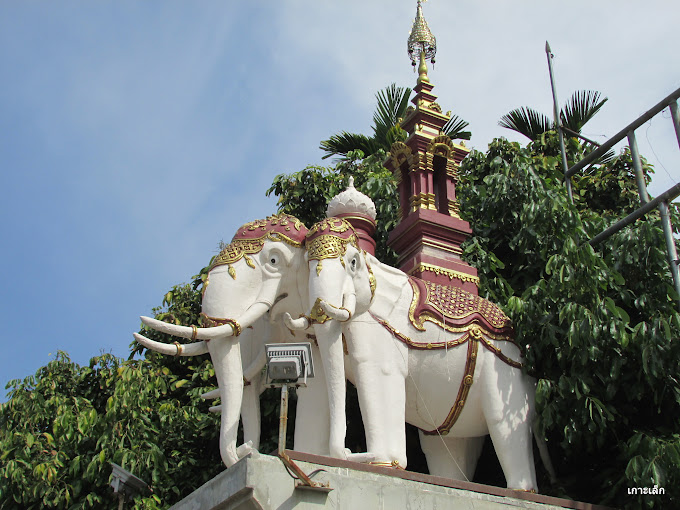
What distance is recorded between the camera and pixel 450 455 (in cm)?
806

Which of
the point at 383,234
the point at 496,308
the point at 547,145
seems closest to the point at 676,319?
the point at 496,308

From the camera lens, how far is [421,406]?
7758mm

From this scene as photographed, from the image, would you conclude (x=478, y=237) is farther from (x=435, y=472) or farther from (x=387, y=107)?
(x=387, y=107)

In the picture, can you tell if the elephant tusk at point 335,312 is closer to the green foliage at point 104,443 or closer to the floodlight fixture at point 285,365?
the floodlight fixture at point 285,365

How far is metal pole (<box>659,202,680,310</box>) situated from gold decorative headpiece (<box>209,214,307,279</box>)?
9.42 ft

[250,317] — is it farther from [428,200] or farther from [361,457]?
[428,200]

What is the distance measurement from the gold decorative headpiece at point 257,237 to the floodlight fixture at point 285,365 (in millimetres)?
1489

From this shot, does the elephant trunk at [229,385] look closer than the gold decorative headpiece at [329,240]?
Yes

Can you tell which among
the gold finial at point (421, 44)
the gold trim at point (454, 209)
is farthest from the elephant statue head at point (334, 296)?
the gold finial at point (421, 44)

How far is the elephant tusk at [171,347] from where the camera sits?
6965 millimetres

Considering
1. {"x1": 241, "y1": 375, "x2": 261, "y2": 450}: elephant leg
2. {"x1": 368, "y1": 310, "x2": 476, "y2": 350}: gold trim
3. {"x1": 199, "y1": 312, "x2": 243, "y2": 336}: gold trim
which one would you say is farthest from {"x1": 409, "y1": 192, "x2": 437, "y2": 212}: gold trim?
{"x1": 199, "y1": 312, "x2": 243, "y2": 336}: gold trim

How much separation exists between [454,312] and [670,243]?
180cm

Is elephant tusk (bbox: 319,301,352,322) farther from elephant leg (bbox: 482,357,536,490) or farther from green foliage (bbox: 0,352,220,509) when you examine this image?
green foliage (bbox: 0,352,220,509)
